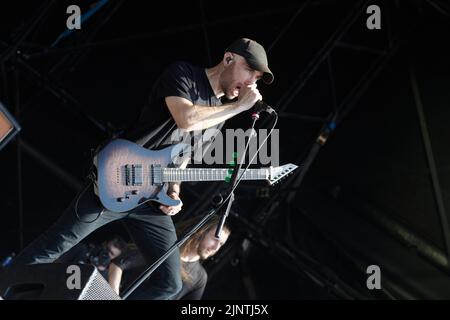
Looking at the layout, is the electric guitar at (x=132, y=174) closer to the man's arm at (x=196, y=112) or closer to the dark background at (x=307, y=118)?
the man's arm at (x=196, y=112)

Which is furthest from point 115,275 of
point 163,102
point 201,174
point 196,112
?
point 196,112

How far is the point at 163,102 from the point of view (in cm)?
285

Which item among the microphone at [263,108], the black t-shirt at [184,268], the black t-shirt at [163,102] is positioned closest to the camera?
the microphone at [263,108]

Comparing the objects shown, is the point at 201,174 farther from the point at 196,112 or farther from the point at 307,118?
the point at 307,118

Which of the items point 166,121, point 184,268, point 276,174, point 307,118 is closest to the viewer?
point 166,121

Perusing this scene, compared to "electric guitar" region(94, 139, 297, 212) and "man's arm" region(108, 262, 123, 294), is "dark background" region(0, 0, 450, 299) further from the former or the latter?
"electric guitar" region(94, 139, 297, 212)

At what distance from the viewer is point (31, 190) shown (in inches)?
167

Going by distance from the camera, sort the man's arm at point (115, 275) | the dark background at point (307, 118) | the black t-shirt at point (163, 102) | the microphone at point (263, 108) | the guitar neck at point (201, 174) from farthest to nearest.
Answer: the dark background at point (307, 118)
the man's arm at point (115, 275)
the guitar neck at point (201, 174)
the black t-shirt at point (163, 102)
the microphone at point (263, 108)

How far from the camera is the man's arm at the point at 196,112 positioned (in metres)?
2.69

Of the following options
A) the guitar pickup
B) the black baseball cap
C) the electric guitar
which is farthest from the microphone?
the guitar pickup

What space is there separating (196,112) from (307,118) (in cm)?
186

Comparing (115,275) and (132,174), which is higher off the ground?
(132,174)

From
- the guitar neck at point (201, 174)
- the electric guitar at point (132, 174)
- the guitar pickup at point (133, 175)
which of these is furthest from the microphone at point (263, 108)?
the guitar pickup at point (133, 175)

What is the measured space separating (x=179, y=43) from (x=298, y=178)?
147 cm
